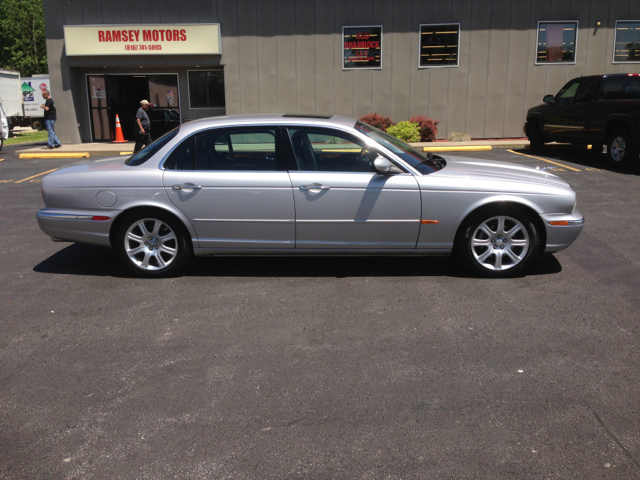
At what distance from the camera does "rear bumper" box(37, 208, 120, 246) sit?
19.8 feet

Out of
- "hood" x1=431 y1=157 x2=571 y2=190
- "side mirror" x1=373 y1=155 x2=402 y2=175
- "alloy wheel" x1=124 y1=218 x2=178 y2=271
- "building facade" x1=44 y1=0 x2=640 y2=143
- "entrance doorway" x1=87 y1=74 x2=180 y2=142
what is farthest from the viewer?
"entrance doorway" x1=87 y1=74 x2=180 y2=142

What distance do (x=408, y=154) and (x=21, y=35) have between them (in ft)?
151

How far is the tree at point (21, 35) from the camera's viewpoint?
43188mm

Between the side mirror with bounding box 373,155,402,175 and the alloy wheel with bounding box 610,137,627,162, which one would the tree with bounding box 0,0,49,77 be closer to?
the alloy wheel with bounding box 610,137,627,162

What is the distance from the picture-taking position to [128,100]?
2047cm

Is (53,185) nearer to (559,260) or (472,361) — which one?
(472,361)

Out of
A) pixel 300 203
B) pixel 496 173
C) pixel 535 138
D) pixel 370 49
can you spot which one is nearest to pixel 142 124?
pixel 370 49

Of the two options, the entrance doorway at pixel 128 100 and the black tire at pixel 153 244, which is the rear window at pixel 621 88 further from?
the entrance doorway at pixel 128 100

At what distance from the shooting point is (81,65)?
745 inches

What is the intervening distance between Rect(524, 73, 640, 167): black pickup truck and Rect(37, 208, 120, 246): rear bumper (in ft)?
34.3

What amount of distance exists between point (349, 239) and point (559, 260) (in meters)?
2.39

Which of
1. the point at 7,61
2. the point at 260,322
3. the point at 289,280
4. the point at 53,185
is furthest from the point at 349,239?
the point at 7,61

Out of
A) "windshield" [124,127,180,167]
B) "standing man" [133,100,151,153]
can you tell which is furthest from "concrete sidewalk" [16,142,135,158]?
"windshield" [124,127,180,167]

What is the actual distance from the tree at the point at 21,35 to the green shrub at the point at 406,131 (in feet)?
119
